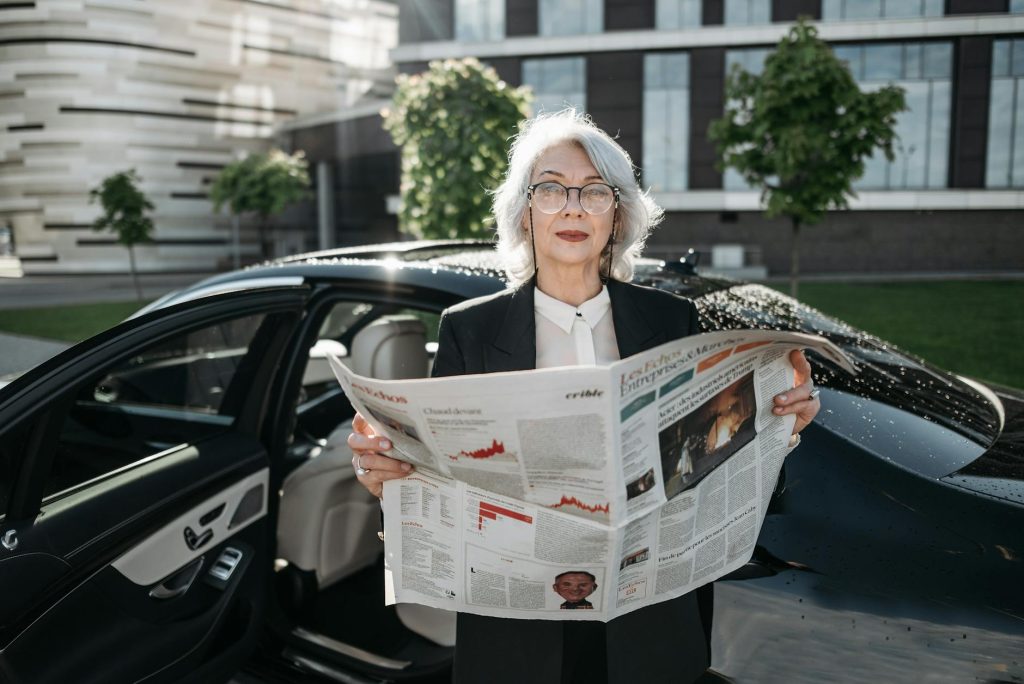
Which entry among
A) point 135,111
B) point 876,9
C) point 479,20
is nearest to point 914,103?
point 876,9

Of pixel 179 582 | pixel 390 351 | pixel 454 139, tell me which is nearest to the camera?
pixel 179 582

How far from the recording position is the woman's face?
143 centimetres

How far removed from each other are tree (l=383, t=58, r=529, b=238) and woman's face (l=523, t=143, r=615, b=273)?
779cm

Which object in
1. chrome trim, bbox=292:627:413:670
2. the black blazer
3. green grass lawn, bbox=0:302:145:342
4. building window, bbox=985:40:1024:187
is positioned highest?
building window, bbox=985:40:1024:187

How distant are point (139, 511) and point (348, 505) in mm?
835

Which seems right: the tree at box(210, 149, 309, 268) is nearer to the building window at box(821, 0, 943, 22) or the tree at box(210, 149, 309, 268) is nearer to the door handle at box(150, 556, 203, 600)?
the building window at box(821, 0, 943, 22)

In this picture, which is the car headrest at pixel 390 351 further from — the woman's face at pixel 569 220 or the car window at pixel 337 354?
the woman's face at pixel 569 220

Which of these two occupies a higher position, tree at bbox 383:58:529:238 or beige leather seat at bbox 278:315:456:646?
tree at bbox 383:58:529:238

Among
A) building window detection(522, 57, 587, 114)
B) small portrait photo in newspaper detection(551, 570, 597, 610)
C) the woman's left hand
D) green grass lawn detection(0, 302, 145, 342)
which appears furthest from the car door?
building window detection(522, 57, 587, 114)

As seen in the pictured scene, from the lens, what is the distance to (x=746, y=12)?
25266mm

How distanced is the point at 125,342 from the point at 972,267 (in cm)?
2944

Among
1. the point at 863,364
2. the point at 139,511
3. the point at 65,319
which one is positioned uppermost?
the point at 863,364

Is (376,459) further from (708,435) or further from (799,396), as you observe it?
(799,396)

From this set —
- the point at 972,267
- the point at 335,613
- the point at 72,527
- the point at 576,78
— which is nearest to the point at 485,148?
the point at 335,613
